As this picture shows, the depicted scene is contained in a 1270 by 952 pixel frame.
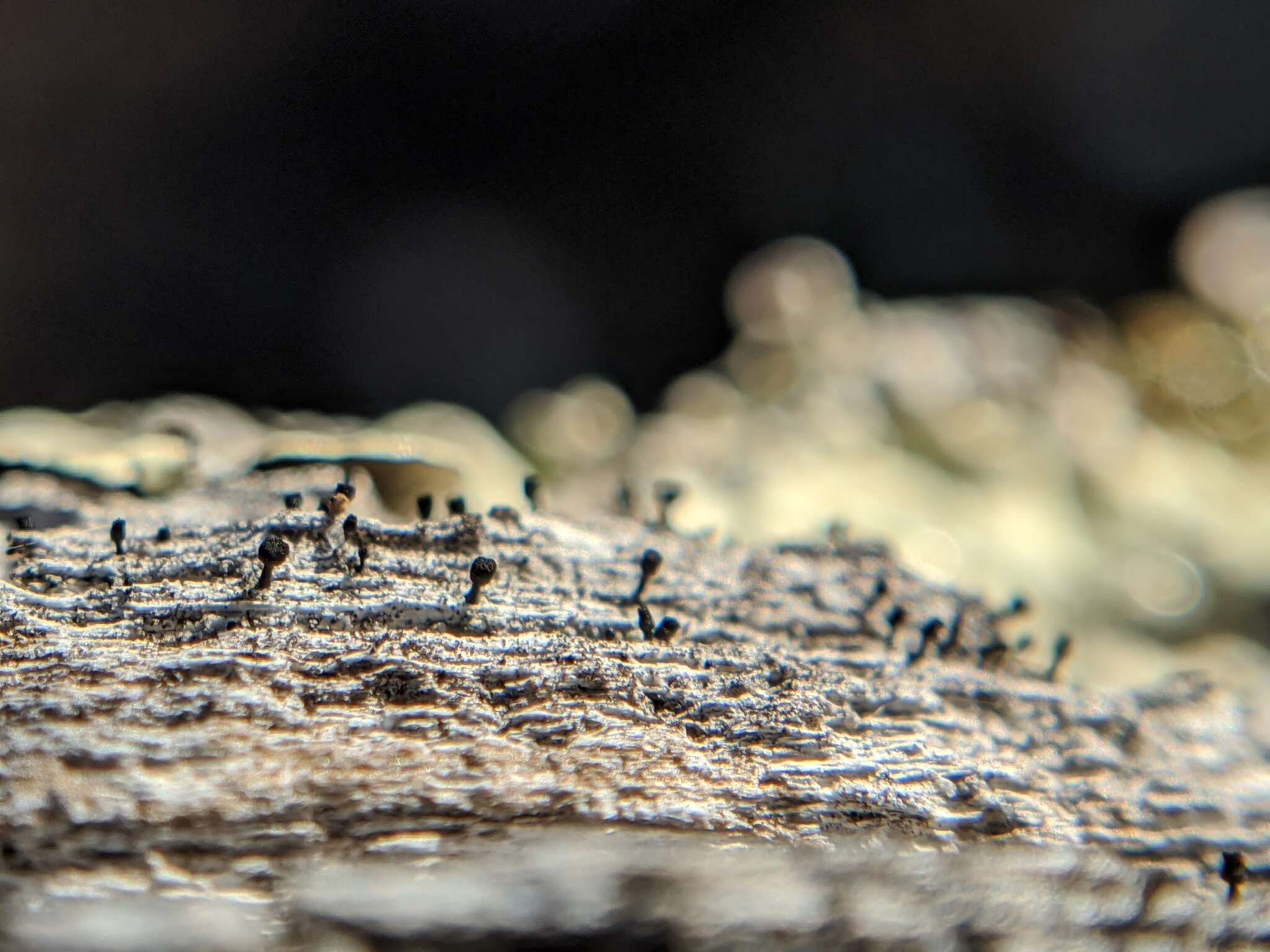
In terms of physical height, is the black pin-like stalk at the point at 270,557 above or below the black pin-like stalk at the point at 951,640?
above

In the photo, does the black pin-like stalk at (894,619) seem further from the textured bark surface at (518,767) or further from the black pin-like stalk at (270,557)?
the black pin-like stalk at (270,557)

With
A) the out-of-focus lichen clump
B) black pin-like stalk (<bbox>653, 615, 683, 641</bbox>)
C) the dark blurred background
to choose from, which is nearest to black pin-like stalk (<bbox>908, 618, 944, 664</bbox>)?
black pin-like stalk (<bbox>653, 615, 683, 641</bbox>)

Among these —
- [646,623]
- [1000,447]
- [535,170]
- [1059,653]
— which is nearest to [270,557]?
[646,623]

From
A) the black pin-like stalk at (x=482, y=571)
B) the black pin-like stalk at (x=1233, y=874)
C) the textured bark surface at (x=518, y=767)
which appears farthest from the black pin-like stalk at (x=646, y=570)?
the black pin-like stalk at (x=1233, y=874)

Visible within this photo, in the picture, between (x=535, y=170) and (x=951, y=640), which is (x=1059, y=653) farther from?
(x=535, y=170)

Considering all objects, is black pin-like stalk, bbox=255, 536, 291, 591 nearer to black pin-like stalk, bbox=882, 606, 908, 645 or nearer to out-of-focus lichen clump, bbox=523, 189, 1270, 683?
black pin-like stalk, bbox=882, 606, 908, 645

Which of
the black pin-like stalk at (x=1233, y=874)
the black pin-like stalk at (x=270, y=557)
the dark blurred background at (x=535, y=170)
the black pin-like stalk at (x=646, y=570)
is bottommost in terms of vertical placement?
the black pin-like stalk at (x=1233, y=874)

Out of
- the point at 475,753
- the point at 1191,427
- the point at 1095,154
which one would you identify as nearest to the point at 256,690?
the point at 475,753
